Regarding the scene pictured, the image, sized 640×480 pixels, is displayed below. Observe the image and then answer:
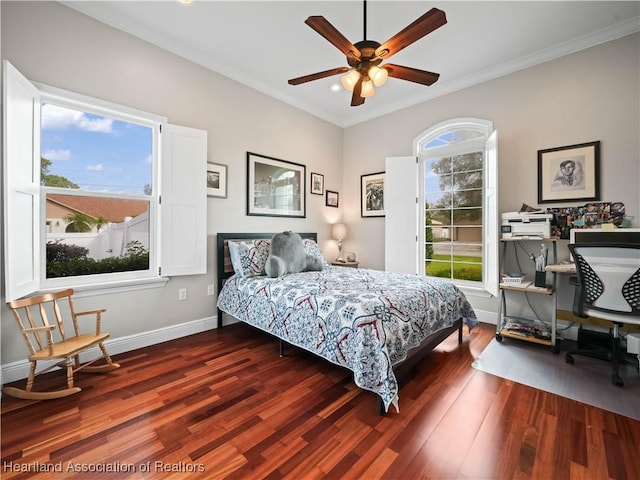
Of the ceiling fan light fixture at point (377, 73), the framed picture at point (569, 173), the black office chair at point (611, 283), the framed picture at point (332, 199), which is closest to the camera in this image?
the black office chair at point (611, 283)

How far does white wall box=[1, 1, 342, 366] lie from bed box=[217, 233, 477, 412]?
49cm

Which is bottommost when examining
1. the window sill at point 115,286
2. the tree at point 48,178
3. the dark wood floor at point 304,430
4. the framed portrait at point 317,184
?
the dark wood floor at point 304,430

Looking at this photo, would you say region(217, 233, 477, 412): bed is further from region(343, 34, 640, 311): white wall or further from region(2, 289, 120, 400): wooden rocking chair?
region(343, 34, 640, 311): white wall

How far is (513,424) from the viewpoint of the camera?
1700 mm

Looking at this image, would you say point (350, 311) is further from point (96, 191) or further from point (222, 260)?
point (96, 191)

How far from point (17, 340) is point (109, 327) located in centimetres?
58

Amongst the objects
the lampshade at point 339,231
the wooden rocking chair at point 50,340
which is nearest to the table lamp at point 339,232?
the lampshade at point 339,231

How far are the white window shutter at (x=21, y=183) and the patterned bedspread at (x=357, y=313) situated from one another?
163cm

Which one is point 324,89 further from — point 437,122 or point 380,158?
point 437,122

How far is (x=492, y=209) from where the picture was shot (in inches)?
124

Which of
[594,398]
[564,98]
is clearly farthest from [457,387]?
[564,98]

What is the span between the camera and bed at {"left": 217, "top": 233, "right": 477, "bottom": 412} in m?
1.81

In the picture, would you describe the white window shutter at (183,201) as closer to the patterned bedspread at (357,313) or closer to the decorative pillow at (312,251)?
the patterned bedspread at (357,313)

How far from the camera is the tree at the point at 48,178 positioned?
7.63ft
